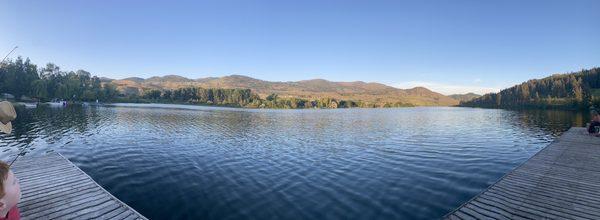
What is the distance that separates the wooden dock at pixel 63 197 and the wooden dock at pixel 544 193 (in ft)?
49.1

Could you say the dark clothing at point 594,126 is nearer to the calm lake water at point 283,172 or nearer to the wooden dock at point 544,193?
the calm lake water at point 283,172

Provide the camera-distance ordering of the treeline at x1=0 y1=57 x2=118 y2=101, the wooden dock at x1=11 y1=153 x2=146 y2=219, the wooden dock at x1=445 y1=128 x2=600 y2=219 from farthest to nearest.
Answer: the treeline at x1=0 y1=57 x2=118 y2=101 < the wooden dock at x1=445 y1=128 x2=600 y2=219 < the wooden dock at x1=11 y1=153 x2=146 y2=219

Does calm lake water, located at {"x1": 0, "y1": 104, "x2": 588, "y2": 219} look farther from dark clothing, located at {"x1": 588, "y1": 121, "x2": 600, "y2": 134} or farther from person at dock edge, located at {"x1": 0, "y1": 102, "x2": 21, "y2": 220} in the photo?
person at dock edge, located at {"x1": 0, "y1": 102, "x2": 21, "y2": 220}

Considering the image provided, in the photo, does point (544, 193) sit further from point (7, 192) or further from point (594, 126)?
point (594, 126)

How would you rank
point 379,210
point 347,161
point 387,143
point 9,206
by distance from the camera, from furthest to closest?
point 387,143 → point 347,161 → point 379,210 → point 9,206

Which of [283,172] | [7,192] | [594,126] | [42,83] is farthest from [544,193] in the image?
[42,83]

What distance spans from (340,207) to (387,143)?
27082 mm

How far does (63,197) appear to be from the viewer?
15195 mm

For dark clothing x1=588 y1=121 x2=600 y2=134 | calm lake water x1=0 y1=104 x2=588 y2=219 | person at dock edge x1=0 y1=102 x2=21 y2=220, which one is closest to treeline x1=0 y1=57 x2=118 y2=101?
calm lake water x1=0 y1=104 x2=588 y2=219

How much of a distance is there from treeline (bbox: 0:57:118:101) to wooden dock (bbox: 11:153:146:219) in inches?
6489

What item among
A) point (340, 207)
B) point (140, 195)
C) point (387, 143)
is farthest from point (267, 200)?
point (387, 143)

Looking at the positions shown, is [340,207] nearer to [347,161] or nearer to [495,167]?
[347,161]

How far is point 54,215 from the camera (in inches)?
508

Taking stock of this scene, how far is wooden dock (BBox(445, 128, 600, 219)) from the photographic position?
547 inches
